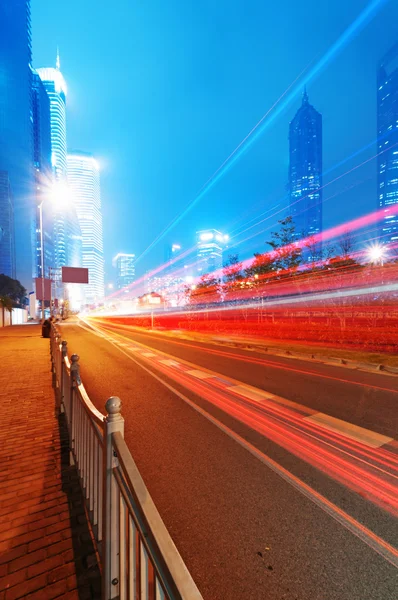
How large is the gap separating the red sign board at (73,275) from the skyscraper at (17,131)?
58548 millimetres

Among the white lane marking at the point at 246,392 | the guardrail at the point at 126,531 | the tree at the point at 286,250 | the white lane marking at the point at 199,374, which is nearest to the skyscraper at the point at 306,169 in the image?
the tree at the point at 286,250

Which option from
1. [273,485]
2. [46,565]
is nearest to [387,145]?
[273,485]

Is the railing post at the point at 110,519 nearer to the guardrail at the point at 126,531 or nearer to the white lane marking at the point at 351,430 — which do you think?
the guardrail at the point at 126,531

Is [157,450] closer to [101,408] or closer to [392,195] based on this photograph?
[101,408]

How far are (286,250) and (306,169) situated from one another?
109565 millimetres

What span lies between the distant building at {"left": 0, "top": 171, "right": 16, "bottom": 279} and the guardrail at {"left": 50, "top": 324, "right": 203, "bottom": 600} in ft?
272

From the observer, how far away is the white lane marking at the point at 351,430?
4.49 m

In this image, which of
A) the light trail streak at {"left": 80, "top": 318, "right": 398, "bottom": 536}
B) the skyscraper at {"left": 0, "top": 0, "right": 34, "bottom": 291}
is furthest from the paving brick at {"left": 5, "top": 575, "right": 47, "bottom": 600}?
the skyscraper at {"left": 0, "top": 0, "right": 34, "bottom": 291}

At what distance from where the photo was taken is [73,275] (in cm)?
2744

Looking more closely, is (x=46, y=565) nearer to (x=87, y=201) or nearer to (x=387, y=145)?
(x=387, y=145)

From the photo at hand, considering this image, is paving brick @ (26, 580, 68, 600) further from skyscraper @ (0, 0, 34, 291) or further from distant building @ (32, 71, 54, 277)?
distant building @ (32, 71, 54, 277)

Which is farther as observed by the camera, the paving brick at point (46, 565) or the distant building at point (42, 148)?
Answer: the distant building at point (42, 148)

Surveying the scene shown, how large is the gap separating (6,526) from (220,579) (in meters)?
2.15

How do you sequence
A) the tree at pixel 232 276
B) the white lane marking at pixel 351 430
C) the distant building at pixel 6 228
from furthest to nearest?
the distant building at pixel 6 228
the tree at pixel 232 276
the white lane marking at pixel 351 430
